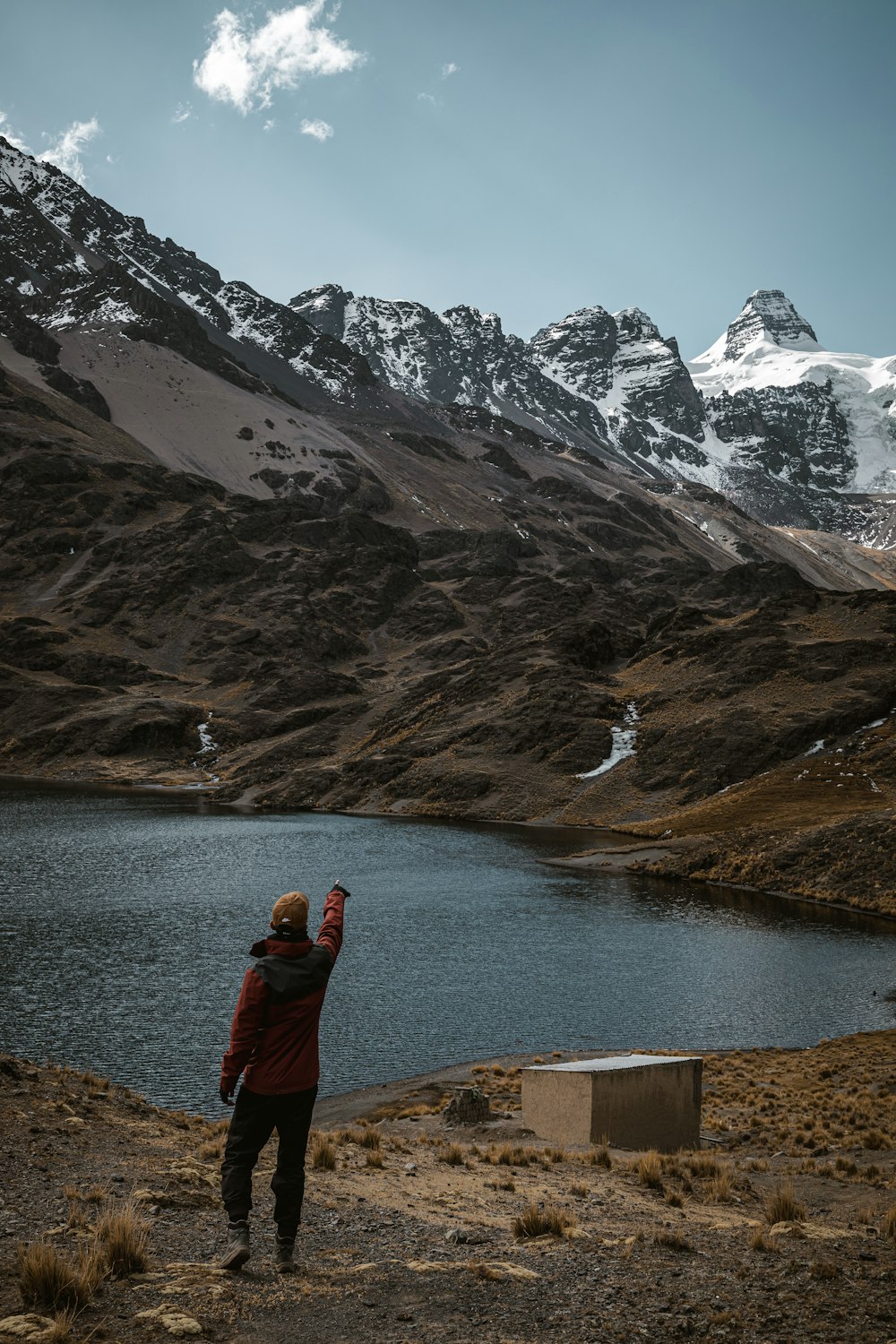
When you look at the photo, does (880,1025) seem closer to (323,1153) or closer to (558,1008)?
(558,1008)

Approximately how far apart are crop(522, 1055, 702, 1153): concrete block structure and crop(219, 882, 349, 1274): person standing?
10.9m

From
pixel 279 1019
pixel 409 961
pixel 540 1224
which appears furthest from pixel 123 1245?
pixel 409 961

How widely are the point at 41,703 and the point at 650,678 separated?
10152cm

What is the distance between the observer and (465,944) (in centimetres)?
5228

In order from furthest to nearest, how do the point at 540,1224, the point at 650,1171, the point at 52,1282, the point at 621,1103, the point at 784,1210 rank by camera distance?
the point at 621,1103 < the point at 650,1171 < the point at 784,1210 < the point at 540,1224 < the point at 52,1282

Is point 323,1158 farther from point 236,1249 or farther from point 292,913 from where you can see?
point 292,913

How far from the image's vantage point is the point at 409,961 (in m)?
47.8

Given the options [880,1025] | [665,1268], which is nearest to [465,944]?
[880,1025]

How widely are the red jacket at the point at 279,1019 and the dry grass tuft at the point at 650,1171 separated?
8.93 metres

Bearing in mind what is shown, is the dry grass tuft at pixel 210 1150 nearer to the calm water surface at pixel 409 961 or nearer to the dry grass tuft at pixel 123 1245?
the dry grass tuft at pixel 123 1245

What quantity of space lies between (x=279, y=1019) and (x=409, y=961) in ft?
129

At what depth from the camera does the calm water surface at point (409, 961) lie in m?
35.0

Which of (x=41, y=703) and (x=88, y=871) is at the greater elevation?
(x=41, y=703)

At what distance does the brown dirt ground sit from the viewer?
28.4 feet
